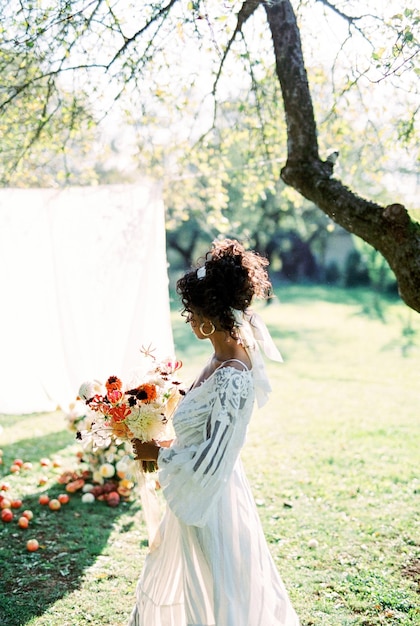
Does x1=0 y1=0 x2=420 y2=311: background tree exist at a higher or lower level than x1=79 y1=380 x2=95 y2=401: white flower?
higher

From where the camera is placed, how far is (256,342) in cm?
272

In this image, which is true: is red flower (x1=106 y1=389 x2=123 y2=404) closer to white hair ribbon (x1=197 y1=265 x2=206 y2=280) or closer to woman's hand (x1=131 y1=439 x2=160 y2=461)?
woman's hand (x1=131 y1=439 x2=160 y2=461)

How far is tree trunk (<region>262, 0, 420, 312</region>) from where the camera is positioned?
3.16 metres

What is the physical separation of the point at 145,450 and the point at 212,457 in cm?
38

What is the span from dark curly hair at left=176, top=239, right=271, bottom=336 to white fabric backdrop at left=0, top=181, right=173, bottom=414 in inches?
88.4

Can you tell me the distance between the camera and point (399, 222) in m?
3.18

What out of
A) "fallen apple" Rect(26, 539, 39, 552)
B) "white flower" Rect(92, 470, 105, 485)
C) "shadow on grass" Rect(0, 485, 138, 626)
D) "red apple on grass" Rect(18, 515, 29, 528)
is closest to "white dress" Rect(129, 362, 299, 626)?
"shadow on grass" Rect(0, 485, 138, 626)

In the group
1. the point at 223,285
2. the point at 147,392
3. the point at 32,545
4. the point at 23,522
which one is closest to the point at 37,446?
the point at 23,522

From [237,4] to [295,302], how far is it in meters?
18.7

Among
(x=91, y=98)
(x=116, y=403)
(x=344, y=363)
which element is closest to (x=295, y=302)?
(x=344, y=363)

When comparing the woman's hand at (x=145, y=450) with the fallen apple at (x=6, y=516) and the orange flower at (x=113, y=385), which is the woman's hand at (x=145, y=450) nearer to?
the orange flower at (x=113, y=385)

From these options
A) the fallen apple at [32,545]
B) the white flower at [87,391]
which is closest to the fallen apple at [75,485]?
the fallen apple at [32,545]

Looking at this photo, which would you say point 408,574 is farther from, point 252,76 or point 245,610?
point 252,76

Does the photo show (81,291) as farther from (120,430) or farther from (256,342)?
(256,342)
